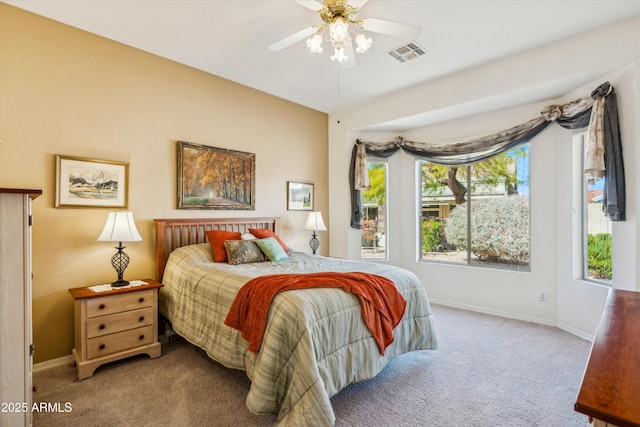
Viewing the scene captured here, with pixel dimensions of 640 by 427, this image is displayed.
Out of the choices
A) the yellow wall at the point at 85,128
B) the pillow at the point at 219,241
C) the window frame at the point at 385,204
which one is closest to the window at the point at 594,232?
the window frame at the point at 385,204

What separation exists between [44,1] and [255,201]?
278 cm

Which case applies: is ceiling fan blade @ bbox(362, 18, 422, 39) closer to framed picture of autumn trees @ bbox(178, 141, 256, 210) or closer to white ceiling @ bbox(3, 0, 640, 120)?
white ceiling @ bbox(3, 0, 640, 120)

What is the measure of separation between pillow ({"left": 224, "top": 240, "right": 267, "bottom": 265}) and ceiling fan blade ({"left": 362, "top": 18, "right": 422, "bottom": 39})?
236 cm

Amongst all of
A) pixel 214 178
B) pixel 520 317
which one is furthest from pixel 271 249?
pixel 520 317

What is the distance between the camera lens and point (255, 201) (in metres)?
4.39

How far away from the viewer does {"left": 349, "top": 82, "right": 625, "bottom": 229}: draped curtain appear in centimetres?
292

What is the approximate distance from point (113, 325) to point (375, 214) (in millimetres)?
3862

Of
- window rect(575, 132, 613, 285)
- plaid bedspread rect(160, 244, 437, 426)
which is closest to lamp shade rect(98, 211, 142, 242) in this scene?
plaid bedspread rect(160, 244, 437, 426)

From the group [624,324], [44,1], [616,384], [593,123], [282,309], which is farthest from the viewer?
[593,123]

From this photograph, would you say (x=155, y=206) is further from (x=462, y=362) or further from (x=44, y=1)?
(x=462, y=362)

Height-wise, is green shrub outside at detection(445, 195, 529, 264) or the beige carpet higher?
green shrub outside at detection(445, 195, 529, 264)

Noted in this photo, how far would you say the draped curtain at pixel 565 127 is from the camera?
292cm

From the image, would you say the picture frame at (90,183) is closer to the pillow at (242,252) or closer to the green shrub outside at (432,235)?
the pillow at (242,252)

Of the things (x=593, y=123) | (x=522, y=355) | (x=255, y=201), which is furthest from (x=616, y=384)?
(x=255, y=201)
